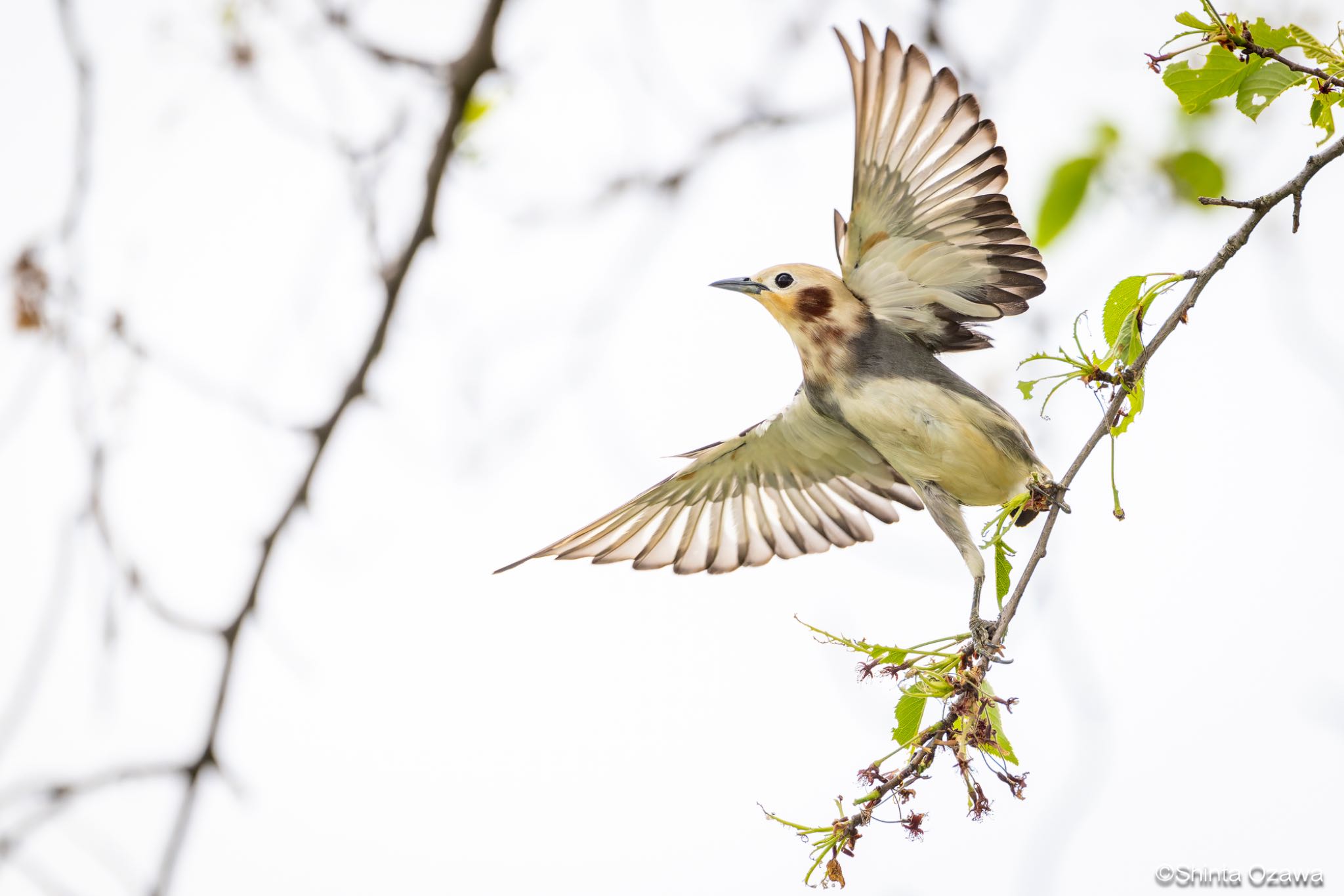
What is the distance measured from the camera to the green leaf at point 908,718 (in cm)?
298

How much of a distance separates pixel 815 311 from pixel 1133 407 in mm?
1808

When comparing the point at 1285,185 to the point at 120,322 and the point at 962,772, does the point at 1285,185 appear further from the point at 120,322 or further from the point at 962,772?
the point at 120,322

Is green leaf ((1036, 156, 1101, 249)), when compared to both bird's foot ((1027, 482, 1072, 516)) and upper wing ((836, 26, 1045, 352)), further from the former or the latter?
bird's foot ((1027, 482, 1072, 516))

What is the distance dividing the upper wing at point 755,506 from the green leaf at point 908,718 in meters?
2.26

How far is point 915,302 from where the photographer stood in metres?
4.28

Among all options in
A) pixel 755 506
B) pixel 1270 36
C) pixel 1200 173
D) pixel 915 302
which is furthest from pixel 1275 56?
pixel 755 506

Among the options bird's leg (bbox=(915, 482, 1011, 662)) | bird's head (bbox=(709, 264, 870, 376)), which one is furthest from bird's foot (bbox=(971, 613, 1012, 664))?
bird's head (bbox=(709, 264, 870, 376))

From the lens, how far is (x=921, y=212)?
4.05 m

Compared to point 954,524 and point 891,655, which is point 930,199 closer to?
point 954,524

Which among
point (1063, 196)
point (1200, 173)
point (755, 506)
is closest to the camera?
point (1200, 173)

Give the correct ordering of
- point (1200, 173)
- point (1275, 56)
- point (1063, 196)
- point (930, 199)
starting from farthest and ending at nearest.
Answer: point (930, 199) → point (1063, 196) → point (1200, 173) → point (1275, 56)

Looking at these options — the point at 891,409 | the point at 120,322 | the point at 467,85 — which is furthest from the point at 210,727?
the point at 891,409

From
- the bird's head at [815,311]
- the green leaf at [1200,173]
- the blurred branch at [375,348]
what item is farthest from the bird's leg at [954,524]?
the blurred branch at [375,348]

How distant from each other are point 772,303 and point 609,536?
1449 millimetres
